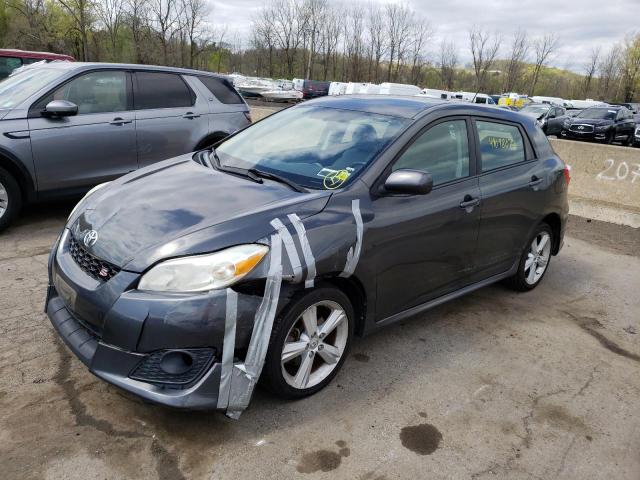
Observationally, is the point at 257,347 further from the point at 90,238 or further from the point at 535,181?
the point at 535,181

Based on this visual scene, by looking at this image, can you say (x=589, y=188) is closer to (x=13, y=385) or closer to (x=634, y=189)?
(x=634, y=189)

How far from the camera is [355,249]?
3.02 metres

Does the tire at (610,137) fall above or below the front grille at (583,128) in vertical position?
below

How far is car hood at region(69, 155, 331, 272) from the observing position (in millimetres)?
2619

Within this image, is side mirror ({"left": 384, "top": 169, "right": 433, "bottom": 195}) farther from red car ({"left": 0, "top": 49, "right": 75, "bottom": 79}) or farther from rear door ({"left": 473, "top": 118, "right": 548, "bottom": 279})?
red car ({"left": 0, "top": 49, "right": 75, "bottom": 79})

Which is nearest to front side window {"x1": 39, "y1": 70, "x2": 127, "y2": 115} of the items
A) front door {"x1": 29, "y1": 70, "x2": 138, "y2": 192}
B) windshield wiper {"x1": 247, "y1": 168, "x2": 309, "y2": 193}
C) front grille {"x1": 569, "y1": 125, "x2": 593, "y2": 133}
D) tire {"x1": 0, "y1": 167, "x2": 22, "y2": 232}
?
front door {"x1": 29, "y1": 70, "x2": 138, "y2": 192}

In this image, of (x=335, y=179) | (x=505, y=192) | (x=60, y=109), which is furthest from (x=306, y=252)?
(x=60, y=109)

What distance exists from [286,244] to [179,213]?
64 centimetres

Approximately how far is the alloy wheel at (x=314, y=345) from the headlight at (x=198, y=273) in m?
0.47

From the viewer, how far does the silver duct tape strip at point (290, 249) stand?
8.82 ft

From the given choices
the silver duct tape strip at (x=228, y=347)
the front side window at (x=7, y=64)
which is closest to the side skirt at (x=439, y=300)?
the silver duct tape strip at (x=228, y=347)

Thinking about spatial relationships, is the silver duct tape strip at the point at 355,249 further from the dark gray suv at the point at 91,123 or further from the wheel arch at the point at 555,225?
the dark gray suv at the point at 91,123

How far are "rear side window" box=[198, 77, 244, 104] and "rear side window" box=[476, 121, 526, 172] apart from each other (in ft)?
13.5

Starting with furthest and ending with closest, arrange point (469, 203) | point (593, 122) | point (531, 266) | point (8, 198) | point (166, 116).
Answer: point (593, 122), point (166, 116), point (8, 198), point (531, 266), point (469, 203)
